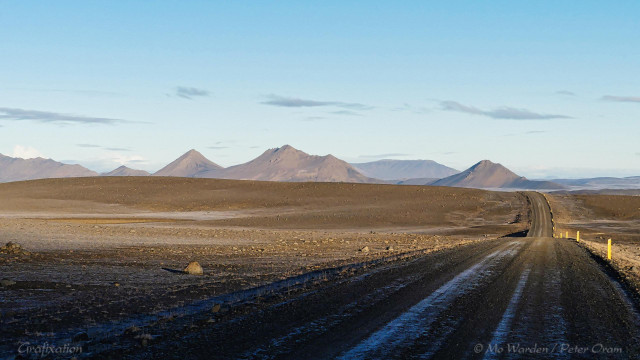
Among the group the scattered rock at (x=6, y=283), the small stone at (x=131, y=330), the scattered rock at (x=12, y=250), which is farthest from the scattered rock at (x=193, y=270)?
the small stone at (x=131, y=330)

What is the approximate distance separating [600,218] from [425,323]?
8771 cm

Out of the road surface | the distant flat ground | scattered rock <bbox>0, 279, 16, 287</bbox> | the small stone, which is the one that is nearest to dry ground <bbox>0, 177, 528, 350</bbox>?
the distant flat ground

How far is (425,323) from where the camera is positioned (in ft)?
40.3

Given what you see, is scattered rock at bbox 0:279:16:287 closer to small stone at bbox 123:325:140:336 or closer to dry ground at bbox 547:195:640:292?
Answer: small stone at bbox 123:325:140:336

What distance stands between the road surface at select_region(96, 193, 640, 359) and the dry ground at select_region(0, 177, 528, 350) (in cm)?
331

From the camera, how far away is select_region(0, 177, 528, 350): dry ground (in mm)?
16766

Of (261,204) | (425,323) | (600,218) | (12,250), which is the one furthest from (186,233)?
(600,218)

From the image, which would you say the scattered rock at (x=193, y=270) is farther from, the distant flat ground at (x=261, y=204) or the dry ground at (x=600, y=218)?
the distant flat ground at (x=261, y=204)

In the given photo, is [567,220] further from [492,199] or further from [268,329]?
[268,329]

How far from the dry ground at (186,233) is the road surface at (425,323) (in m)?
3.31

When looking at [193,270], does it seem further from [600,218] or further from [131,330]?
[600,218]

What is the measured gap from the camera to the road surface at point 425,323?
401 inches

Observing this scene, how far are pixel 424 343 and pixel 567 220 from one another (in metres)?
82.7

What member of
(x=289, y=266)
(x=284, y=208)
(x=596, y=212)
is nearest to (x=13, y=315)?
(x=289, y=266)
